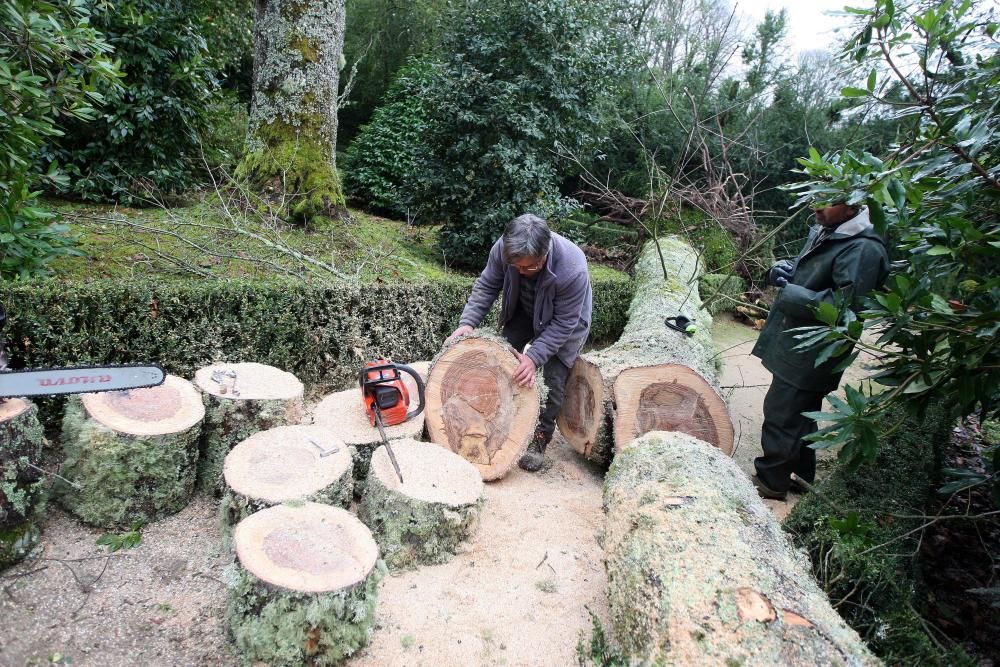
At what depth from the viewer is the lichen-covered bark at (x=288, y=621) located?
1.77m

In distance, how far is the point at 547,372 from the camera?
11.6ft

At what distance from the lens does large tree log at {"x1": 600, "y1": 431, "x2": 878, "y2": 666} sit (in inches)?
58.7

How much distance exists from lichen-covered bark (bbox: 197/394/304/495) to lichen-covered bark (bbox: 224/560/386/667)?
1.06 meters

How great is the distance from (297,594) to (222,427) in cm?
130

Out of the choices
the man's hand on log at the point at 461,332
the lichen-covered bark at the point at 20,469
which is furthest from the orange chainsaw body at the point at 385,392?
the lichen-covered bark at the point at 20,469

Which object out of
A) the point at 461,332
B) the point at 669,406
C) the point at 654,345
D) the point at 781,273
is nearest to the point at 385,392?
the point at 461,332

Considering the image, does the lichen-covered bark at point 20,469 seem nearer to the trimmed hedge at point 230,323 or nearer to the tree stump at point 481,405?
the trimmed hedge at point 230,323

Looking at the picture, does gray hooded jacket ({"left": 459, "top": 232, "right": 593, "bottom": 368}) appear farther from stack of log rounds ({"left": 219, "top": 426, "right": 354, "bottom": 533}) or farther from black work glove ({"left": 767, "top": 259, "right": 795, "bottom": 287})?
black work glove ({"left": 767, "top": 259, "right": 795, "bottom": 287})

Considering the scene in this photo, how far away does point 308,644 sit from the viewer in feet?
5.99

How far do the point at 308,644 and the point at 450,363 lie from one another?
1.64m

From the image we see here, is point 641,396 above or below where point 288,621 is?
above

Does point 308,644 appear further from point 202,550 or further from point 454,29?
point 454,29

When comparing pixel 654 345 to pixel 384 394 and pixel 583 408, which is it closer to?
pixel 583 408

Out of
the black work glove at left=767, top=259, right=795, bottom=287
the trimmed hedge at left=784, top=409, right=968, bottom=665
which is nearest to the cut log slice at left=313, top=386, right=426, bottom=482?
the trimmed hedge at left=784, top=409, right=968, bottom=665
